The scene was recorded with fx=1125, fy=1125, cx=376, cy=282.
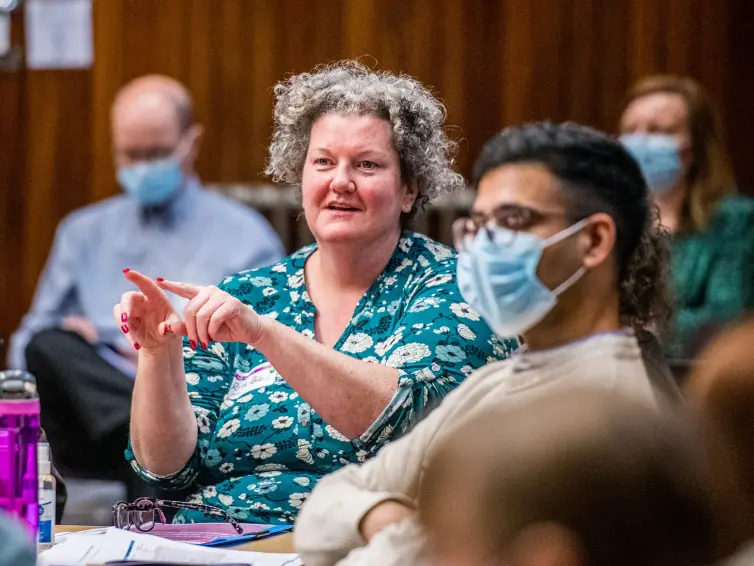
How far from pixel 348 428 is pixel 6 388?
523 millimetres

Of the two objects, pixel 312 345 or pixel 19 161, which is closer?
pixel 312 345

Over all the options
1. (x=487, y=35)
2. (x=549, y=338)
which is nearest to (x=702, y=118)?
(x=549, y=338)

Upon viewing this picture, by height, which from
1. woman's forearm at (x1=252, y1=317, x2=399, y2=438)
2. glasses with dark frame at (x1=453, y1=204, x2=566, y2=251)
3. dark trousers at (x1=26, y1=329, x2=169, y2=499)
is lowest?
dark trousers at (x1=26, y1=329, x2=169, y2=499)

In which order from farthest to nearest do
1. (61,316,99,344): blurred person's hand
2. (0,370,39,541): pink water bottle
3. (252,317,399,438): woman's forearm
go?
(61,316,99,344): blurred person's hand
(252,317,399,438): woman's forearm
(0,370,39,541): pink water bottle

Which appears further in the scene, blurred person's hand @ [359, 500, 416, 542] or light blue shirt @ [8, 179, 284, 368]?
light blue shirt @ [8, 179, 284, 368]

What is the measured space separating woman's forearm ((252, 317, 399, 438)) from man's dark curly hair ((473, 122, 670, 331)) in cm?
64

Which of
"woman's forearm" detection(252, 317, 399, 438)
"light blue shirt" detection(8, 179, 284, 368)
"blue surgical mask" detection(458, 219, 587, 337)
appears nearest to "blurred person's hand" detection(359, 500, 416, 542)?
"blue surgical mask" detection(458, 219, 587, 337)

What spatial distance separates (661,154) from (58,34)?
383 cm

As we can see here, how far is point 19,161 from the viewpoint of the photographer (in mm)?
4973

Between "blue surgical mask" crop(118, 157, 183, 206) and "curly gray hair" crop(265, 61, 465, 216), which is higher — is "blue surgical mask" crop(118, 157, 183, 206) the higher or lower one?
the lower one

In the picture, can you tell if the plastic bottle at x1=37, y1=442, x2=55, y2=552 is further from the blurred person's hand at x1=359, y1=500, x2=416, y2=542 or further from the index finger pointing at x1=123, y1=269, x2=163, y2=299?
the blurred person's hand at x1=359, y1=500, x2=416, y2=542

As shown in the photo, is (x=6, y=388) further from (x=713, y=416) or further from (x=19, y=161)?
(x=19, y=161)

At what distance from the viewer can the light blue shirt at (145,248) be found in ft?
13.2

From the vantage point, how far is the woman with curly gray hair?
1716 mm
